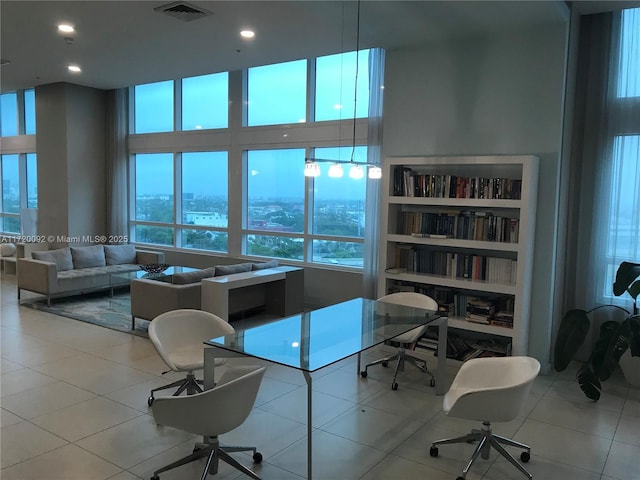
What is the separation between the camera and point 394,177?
5457mm

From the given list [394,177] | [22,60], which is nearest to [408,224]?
[394,177]

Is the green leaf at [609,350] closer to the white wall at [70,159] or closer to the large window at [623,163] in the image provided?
the large window at [623,163]

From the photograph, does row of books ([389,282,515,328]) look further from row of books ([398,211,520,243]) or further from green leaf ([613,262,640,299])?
green leaf ([613,262,640,299])

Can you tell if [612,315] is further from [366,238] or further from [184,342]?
[184,342]

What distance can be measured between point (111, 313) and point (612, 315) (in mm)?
6080

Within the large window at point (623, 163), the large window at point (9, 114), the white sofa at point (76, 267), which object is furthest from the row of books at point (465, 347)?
the large window at point (9, 114)

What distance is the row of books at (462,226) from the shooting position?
486 cm

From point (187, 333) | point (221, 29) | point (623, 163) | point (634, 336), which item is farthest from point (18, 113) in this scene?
point (634, 336)

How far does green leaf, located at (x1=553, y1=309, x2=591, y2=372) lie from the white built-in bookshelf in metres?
0.32

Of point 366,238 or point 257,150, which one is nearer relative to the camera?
point 366,238

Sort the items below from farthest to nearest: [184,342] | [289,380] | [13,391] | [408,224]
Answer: [408,224]
[289,380]
[13,391]
[184,342]

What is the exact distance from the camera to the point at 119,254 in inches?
340

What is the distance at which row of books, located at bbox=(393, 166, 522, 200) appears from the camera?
478cm

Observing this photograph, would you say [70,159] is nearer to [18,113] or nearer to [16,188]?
[18,113]
